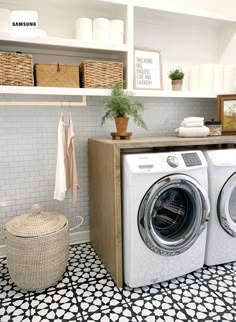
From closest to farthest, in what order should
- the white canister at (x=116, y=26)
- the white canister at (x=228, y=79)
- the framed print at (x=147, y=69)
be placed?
the white canister at (x=116, y=26) < the framed print at (x=147, y=69) < the white canister at (x=228, y=79)

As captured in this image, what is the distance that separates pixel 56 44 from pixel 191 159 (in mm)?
1301

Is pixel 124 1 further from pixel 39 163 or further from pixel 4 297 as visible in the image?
pixel 4 297

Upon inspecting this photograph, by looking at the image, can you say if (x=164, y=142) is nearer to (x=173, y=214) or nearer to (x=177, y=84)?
(x=173, y=214)

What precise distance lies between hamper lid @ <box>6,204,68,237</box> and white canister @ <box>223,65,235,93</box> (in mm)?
1906

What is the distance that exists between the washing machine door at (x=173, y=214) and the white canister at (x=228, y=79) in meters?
1.17

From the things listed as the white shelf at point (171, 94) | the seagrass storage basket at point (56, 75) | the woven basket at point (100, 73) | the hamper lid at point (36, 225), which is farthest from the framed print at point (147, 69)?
the hamper lid at point (36, 225)

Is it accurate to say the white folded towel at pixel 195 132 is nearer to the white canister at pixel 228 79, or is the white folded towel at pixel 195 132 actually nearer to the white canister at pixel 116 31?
the white canister at pixel 228 79

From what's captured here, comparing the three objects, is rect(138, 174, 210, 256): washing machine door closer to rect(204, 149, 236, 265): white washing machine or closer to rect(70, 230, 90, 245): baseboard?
rect(204, 149, 236, 265): white washing machine

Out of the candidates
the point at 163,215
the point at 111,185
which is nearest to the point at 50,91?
the point at 111,185

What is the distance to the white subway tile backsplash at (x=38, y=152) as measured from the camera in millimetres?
2225

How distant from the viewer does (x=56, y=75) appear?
2031 mm

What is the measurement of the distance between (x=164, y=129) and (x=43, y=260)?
1658 millimetres

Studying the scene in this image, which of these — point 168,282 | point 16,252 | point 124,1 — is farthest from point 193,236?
point 124,1

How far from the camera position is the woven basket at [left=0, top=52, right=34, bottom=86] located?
1.87 metres
